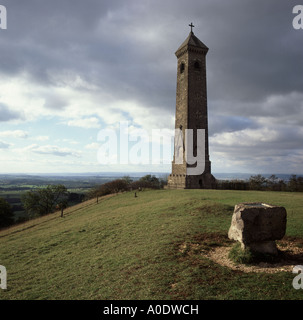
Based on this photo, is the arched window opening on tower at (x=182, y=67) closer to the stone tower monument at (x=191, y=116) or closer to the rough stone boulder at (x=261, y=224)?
the stone tower monument at (x=191, y=116)

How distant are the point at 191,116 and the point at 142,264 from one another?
97.0 ft

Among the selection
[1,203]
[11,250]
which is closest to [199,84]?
[11,250]

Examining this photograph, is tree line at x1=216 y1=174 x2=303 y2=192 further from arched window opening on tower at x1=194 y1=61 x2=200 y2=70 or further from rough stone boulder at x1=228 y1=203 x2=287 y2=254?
rough stone boulder at x1=228 y1=203 x2=287 y2=254

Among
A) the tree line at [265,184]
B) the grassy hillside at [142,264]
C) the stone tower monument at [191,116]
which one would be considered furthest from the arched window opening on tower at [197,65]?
the grassy hillside at [142,264]

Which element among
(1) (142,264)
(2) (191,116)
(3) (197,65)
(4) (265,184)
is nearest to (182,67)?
(3) (197,65)

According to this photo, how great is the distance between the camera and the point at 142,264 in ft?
26.8

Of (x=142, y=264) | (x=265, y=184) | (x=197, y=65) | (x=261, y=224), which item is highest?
(x=197, y=65)

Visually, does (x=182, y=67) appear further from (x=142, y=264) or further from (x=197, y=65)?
(x=142, y=264)

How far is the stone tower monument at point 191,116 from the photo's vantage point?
34031 millimetres

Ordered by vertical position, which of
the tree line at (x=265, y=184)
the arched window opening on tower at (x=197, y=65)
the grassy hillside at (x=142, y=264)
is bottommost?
the grassy hillside at (x=142, y=264)

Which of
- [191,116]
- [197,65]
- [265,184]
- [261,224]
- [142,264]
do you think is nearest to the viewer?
[261,224]

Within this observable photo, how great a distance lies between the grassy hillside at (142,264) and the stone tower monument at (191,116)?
18.8m
